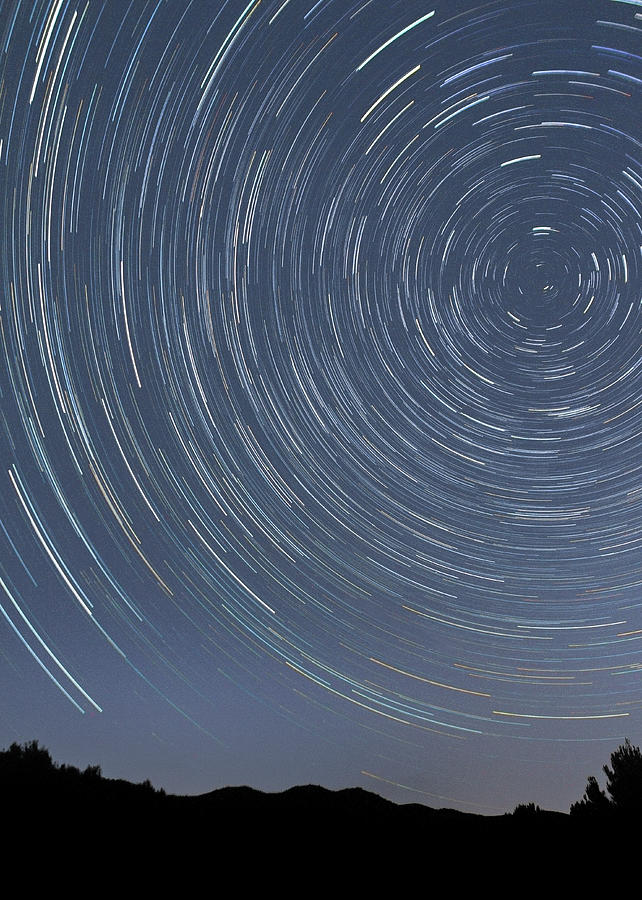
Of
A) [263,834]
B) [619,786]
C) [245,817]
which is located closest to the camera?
Answer: [263,834]

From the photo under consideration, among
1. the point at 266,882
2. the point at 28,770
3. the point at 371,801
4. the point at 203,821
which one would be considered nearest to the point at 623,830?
the point at 371,801

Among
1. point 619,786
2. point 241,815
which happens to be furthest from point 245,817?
point 619,786

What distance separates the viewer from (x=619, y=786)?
19.6 m

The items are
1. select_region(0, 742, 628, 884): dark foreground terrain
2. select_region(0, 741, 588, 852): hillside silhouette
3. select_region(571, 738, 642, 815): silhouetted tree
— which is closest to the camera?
select_region(0, 742, 628, 884): dark foreground terrain

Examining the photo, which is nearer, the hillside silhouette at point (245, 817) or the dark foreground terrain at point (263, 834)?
the dark foreground terrain at point (263, 834)

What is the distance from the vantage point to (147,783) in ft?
53.6

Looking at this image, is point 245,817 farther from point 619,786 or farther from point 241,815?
point 619,786

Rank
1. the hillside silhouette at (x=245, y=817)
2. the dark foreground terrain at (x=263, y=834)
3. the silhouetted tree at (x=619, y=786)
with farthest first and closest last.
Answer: the silhouetted tree at (x=619, y=786), the hillside silhouette at (x=245, y=817), the dark foreground terrain at (x=263, y=834)

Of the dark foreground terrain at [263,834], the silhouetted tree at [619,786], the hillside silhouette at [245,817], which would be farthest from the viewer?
the silhouetted tree at [619,786]

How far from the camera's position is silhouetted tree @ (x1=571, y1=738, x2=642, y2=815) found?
18328 mm

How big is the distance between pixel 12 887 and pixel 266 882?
160 inches

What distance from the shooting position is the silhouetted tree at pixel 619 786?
1833 centimetres

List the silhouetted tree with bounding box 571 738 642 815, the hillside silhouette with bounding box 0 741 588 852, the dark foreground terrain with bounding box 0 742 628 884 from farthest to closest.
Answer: the silhouetted tree with bounding box 571 738 642 815
the hillside silhouette with bounding box 0 741 588 852
the dark foreground terrain with bounding box 0 742 628 884

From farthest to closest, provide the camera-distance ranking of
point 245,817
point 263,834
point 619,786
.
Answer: point 619,786 < point 245,817 < point 263,834
